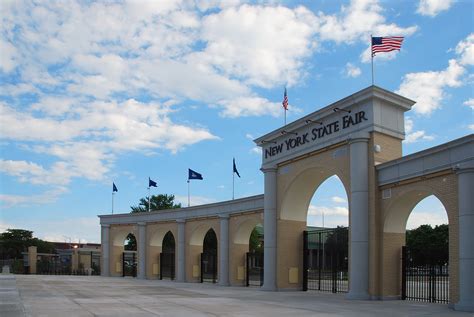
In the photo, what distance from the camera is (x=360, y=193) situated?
21.0 m

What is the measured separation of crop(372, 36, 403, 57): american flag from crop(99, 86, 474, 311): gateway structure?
1.58 meters

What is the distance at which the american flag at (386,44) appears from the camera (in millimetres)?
20781

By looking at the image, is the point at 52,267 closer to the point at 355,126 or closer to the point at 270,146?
the point at 270,146

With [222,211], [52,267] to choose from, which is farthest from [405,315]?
[52,267]

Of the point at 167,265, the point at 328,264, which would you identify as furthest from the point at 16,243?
the point at 167,265

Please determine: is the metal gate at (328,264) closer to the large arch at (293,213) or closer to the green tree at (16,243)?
the large arch at (293,213)

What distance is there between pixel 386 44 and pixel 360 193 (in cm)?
577

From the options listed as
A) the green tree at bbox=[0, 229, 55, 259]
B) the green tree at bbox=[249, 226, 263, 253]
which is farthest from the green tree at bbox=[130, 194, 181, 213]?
the green tree at bbox=[0, 229, 55, 259]

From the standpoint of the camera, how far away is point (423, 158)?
1880cm

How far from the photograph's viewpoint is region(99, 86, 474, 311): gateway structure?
56.7 ft

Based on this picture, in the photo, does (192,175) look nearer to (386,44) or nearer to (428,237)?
(386,44)

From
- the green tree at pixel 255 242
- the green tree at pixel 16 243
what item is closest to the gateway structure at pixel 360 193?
the green tree at pixel 255 242

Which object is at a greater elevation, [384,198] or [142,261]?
[384,198]

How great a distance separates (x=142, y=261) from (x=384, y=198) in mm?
25763
